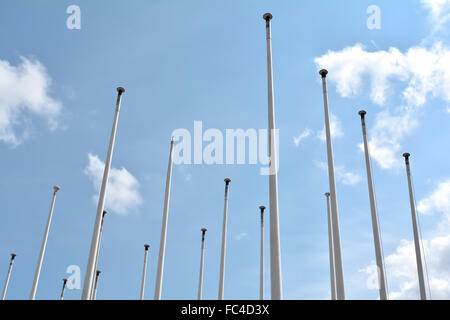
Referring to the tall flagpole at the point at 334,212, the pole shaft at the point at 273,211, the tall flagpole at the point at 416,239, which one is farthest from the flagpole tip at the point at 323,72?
the tall flagpole at the point at 416,239

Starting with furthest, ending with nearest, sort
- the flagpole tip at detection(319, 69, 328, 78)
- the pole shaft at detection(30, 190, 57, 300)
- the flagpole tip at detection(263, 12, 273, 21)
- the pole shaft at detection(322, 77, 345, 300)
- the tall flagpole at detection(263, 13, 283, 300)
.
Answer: the pole shaft at detection(30, 190, 57, 300) → the flagpole tip at detection(319, 69, 328, 78) → the flagpole tip at detection(263, 12, 273, 21) → the pole shaft at detection(322, 77, 345, 300) → the tall flagpole at detection(263, 13, 283, 300)

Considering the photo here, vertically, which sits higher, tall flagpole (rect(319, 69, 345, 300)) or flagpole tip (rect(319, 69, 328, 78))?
flagpole tip (rect(319, 69, 328, 78))

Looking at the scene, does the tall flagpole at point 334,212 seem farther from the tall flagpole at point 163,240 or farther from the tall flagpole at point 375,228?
the tall flagpole at point 163,240

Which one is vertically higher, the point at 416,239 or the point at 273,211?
the point at 416,239

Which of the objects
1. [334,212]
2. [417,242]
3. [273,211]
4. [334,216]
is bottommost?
[273,211]

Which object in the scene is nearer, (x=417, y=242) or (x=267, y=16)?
(x=267, y=16)

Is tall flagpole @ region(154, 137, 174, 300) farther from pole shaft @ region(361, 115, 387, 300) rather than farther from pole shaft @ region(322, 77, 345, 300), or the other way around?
pole shaft @ region(361, 115, 387, 300)

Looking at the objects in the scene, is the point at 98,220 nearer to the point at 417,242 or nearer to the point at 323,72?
the point at 323,72

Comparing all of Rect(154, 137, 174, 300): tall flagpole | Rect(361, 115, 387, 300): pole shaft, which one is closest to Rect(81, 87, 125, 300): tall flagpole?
Rect(154, 137, 174, 300): tall flagpole

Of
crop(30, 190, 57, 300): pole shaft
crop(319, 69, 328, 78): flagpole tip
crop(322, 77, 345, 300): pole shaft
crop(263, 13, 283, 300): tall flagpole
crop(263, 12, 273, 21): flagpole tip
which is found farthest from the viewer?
crop(30, 190, 57, 300): pole shaft

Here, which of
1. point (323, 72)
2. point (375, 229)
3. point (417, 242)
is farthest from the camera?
point (417, 242)

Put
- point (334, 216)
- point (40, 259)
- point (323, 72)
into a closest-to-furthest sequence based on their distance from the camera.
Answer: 1. point (334, 216)
2. point (323, 72)
3. point (40, 259)

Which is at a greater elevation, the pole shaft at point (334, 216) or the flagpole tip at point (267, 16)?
the flagpole tip at point (267, 16)

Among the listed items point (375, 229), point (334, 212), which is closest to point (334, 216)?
point (334, 212)
